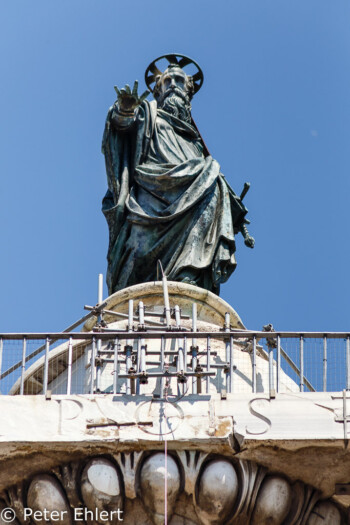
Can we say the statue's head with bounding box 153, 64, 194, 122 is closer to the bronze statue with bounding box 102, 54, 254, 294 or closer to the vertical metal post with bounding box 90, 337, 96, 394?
the bronze statue with bounding box 102, 54, 254, 294

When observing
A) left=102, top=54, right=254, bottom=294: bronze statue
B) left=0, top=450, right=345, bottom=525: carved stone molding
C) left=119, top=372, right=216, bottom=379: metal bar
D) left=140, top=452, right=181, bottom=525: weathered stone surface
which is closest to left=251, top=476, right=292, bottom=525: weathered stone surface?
left=0, top=450, right=345, bottom=525: carved stone molding

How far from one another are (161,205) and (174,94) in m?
2.84

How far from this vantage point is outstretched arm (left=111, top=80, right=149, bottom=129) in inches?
915

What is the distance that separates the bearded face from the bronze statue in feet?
1.82

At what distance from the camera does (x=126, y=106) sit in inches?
928

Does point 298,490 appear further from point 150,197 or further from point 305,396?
point 150,197

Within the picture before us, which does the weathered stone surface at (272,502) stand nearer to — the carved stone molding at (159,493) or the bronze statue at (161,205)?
the carved stone molding at (159,493)

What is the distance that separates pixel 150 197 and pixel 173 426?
22.2 feet

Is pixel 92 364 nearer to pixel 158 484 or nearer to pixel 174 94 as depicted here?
pixel 158 484

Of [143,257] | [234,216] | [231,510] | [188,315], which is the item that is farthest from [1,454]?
[234,216]

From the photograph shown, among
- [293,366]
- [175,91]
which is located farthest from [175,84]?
[293,366]

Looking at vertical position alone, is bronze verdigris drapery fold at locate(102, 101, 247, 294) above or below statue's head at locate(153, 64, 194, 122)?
below

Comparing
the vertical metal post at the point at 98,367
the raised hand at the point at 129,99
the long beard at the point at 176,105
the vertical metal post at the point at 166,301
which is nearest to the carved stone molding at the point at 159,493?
the vertical metal post at the point at 98,367

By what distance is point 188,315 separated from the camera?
2089 centimetres
